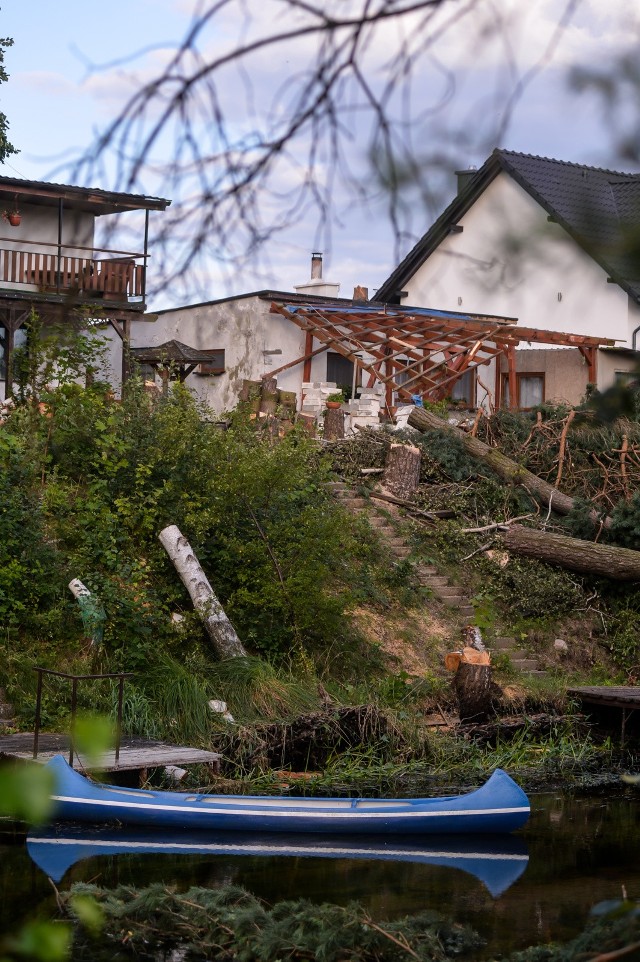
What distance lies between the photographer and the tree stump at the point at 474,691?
14.0 meters

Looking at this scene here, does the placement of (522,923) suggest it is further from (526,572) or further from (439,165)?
(526,572)

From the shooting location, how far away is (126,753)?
414 inches

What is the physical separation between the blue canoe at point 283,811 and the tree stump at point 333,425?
10786 millimetres

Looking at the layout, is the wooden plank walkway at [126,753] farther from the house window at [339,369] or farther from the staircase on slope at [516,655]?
the house window at [339,369]

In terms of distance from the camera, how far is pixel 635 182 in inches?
105

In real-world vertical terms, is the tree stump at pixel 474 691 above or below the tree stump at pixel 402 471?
below

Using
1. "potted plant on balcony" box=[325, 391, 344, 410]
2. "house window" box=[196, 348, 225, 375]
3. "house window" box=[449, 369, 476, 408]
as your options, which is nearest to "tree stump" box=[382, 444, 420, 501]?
"potted plant on balcony" box=[325, 391, 344, 410]

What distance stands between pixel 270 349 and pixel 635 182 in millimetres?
22186

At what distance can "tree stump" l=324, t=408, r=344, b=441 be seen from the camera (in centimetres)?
2030

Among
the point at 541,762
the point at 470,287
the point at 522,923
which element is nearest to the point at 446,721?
the point at 541,762

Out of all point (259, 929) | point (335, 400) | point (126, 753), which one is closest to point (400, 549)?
point (335, 400)

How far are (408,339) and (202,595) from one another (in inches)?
491

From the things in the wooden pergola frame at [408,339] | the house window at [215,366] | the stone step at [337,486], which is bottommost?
the stone step at [337,486]

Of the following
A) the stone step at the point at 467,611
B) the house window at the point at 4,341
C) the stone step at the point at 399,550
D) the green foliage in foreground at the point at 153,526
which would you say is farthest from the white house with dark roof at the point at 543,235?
the house window at the point at 4,341
